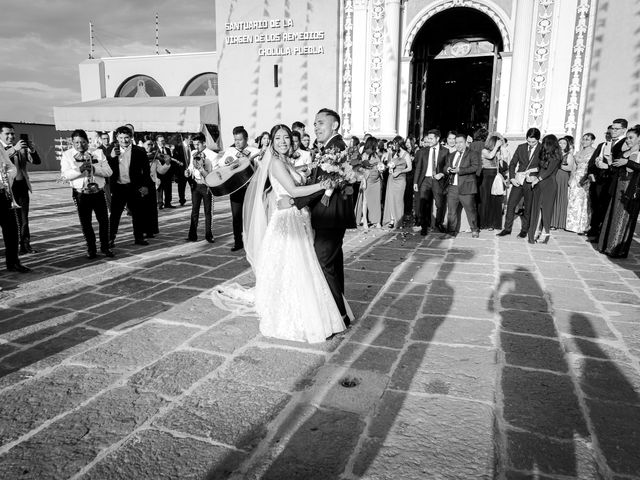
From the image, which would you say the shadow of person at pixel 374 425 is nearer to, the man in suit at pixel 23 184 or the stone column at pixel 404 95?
the man in suit at pixel 23 184

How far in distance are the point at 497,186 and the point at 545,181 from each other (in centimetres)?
114

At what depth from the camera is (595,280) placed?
217 inches

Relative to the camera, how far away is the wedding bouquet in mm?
3430

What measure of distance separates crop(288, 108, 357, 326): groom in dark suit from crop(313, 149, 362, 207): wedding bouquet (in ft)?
0.19

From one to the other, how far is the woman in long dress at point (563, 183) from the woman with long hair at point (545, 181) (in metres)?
1.29

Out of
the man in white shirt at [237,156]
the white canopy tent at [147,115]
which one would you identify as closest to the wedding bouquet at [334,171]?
the man in white shirt at [237,156]

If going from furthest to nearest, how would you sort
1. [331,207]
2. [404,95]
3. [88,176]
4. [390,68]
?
[404,95]
[390,68]
[88,176]
[331,207]

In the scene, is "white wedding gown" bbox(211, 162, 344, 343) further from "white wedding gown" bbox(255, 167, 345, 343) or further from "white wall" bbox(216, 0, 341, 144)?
"white wall" bbox(216, 0, 341, 144)

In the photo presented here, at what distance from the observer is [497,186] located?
28.4 feet

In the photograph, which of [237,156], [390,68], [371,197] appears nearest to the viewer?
[237,156]

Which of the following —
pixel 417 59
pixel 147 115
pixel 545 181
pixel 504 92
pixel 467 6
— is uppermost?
pixel 467 6

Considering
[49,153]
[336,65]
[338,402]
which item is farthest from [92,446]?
[49,153]

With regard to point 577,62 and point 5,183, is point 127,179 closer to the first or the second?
point 5,183

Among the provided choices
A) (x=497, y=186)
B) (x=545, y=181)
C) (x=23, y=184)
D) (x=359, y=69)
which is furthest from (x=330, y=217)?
(x=359, y=69)
